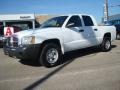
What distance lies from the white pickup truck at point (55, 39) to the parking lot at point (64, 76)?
1.69 ft

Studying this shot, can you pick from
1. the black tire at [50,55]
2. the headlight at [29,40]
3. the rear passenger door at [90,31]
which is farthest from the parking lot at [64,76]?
the rear passenger door at [90,31]

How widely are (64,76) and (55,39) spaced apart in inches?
74.5

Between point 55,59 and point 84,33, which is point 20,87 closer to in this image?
point 55,59

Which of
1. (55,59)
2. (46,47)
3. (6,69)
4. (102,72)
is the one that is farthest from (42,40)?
(102,72)

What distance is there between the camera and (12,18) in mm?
44906

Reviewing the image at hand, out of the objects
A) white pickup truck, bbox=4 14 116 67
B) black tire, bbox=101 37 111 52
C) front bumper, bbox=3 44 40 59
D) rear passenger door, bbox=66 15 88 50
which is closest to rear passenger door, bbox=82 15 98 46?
white pickup truck, bbox=4 14 116 67

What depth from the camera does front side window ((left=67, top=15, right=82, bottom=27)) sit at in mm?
9066

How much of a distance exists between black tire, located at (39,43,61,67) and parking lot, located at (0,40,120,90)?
0.71ft

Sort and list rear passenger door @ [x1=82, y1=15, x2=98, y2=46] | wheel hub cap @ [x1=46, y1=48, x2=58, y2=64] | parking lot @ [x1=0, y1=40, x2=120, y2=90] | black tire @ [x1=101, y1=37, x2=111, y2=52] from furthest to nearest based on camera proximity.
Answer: black tire @ [x1=101, y1=37, x2=111, y2=52], rear passenger door @ [x1=82, y1=15, x2=98, y2=46], wheel hub cap @ [x1=46, y1=48, x2=58, y2=64], parking lot @ [x1=0, y1=40, x2=120, y2=90]

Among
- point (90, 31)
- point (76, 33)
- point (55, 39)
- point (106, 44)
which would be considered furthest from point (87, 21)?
point (55, 39)

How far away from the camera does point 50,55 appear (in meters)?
8.14

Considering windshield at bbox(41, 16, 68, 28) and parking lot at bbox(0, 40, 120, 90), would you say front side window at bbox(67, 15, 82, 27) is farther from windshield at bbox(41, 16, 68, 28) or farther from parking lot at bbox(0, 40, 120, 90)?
parking lot at bbox(0, 40, 120, 90)

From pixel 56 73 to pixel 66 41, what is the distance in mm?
1842

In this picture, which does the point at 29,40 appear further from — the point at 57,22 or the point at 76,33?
the point at 76,33
